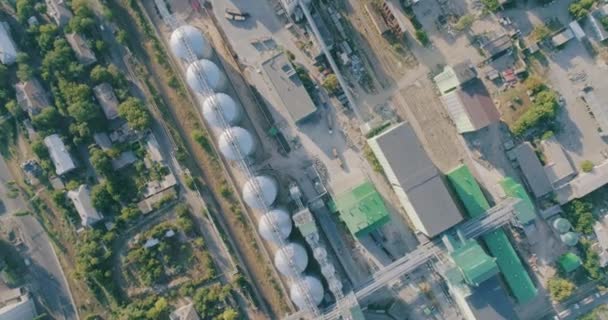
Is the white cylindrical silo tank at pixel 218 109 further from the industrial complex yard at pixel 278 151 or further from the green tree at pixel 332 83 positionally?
the green tree at pixel 332 83

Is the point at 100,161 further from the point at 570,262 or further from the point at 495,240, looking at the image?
the point at 570,262

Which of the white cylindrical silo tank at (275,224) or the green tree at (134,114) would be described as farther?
the green tree at (134,114)

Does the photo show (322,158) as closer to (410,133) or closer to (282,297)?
(410,133)

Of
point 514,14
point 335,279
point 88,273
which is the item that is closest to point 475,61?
point 514,14

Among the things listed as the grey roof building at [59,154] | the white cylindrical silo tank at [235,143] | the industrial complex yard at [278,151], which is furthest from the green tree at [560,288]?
the grey roof building at [59,154]

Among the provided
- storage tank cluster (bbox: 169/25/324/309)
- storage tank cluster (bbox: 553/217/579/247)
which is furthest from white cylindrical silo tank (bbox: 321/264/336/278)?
storage tank cluster (bbox: 553/217/579/247)

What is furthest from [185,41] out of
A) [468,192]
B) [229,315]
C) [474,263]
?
[474,263]
